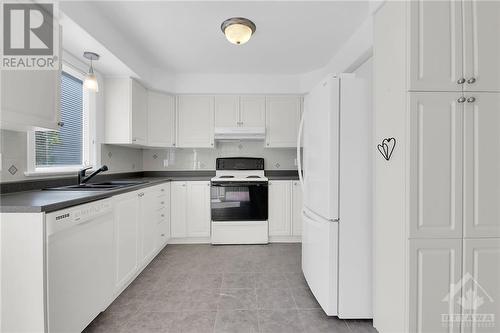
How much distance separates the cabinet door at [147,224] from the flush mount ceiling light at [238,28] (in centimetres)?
182

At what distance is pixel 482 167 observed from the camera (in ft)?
4.19

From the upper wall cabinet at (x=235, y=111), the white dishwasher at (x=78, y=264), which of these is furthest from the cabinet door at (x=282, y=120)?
the white dishwasher at (x=78, y=264)

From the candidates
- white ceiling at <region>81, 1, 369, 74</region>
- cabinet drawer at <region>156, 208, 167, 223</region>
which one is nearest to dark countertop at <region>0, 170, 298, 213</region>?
cabinet drawer at <region>156, 208, 167, 223</region>

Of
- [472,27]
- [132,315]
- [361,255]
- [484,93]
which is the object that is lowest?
[132,315]

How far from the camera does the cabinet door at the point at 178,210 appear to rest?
3420 mm

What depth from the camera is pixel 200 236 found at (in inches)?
136

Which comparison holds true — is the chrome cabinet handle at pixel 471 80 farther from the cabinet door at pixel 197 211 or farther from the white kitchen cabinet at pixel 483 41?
the cabinet door at pixel 197 211

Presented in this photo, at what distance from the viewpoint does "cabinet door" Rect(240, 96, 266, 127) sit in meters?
3.67

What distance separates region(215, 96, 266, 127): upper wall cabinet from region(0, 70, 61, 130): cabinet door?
86.5 inches

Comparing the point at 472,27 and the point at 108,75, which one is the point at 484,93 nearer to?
the point at 472,27

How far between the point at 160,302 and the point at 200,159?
2357 millimetres

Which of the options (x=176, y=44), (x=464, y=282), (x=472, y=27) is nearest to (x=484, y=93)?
(x=472, y=27)

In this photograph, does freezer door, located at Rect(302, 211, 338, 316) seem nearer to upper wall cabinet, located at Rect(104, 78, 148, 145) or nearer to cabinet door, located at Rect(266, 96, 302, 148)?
cabinet door, located at Rect(266, 96, 302, 148)

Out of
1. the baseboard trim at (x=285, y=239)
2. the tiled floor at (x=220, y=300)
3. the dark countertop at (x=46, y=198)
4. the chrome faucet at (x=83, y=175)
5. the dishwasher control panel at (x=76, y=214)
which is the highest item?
the chrome faucet at (x=83, y=175)
